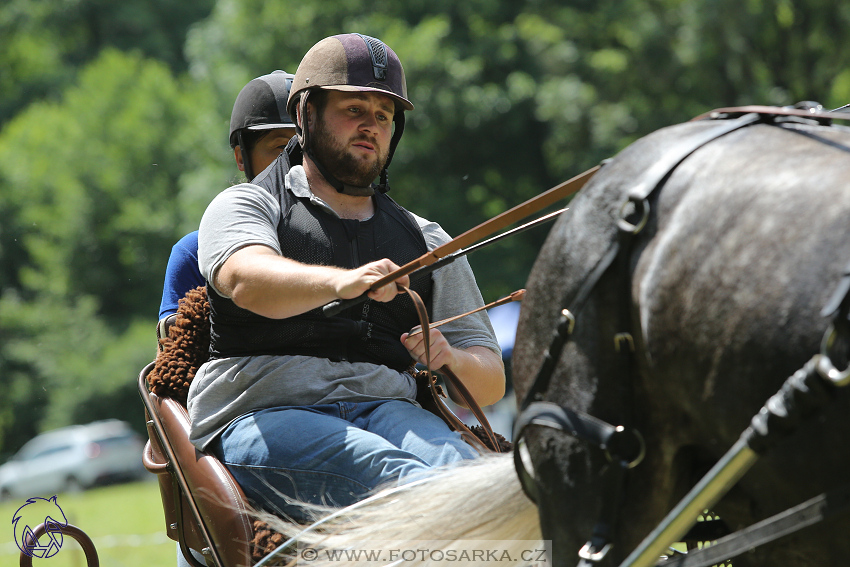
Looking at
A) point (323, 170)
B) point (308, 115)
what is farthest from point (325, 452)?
point (308, 115)

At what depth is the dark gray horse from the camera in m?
1.32

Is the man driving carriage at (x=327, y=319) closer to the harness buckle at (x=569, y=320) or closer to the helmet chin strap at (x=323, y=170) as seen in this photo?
the helmet chin strap at (x=323, y=170)

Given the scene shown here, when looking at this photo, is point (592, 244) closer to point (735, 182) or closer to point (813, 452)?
point (735, 182)

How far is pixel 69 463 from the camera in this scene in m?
19.2

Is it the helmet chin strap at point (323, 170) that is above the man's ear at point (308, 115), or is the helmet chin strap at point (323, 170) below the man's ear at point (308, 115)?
below

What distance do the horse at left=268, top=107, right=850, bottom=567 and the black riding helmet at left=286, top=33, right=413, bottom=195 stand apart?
1269mm

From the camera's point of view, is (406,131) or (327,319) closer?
(327,319)

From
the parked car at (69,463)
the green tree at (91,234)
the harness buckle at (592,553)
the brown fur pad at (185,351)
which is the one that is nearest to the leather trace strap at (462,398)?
the brown fur pad at (185,351)

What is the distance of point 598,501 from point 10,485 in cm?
2032

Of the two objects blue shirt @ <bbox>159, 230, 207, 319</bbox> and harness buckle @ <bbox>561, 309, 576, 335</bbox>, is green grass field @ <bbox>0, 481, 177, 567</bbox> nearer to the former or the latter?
blue shirt @ <bbox>159, 230, 207, 319</bbox>

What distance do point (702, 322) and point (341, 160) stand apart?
1.69m

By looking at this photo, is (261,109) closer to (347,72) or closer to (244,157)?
(244,157)

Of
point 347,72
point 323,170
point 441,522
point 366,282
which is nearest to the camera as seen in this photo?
point 441,522

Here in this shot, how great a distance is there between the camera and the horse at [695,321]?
1323mm
